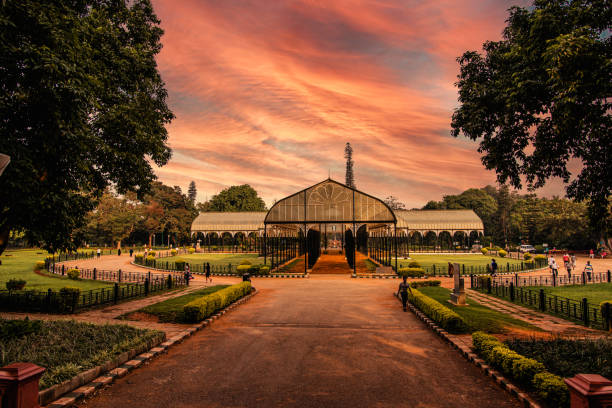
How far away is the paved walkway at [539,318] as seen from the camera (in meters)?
12.0

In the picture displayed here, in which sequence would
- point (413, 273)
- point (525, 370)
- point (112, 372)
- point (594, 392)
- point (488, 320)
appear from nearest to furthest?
point (594, 392) < point (525, 370) < point (112, 372) < point (488, 320) < point (413, 273)

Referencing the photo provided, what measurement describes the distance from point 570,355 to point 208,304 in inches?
471

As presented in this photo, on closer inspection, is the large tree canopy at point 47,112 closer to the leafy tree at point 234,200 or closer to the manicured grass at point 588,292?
the manicured grass at point 588,292

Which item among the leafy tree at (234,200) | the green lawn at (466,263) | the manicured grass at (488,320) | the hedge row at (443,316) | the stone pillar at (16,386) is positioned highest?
the leafy tree at (234,200)

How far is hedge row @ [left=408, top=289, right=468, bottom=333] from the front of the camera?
37.2 feet

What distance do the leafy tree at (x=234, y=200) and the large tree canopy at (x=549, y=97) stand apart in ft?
269

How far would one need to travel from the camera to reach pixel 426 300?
14.4 metres

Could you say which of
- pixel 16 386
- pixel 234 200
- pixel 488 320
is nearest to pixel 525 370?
pixel 488 320

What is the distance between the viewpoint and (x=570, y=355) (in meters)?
7.95

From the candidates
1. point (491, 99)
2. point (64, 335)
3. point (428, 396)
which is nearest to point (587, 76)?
point (491, 99)

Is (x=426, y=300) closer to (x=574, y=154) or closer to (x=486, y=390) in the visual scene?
(x=486, y=390)

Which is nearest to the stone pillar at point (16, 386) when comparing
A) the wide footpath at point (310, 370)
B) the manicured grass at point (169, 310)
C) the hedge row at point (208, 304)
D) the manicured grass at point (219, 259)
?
the wide footpath at point (310, 370)

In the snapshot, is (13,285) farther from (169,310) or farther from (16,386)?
Answer: (16,386)

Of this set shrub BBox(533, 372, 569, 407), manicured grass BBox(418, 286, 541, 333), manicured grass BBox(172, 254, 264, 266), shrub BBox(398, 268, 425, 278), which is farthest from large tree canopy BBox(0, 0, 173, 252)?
manicured grass BBox(172, 254, 264, 266)
